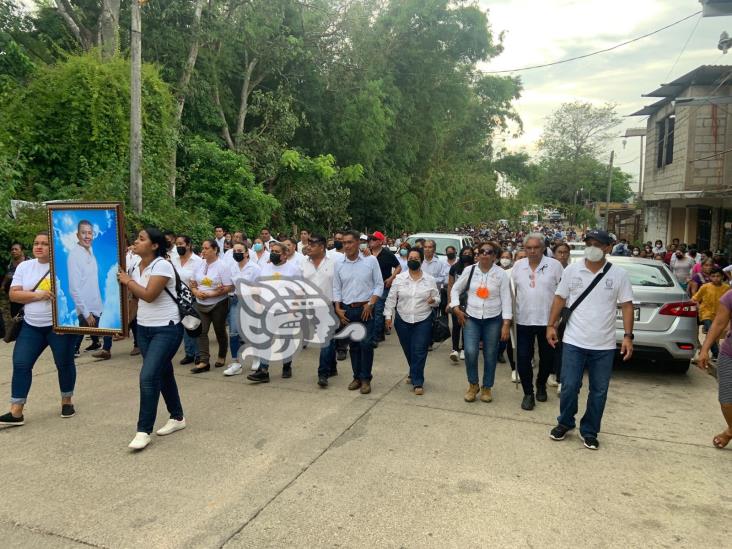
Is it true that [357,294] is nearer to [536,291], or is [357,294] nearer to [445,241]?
[536,291]

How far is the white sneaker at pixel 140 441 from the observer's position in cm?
442

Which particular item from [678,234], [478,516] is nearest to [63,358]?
[478,516]

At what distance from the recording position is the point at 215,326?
7324mm

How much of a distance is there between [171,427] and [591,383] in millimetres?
3596

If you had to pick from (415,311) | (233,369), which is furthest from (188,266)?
(415,311)

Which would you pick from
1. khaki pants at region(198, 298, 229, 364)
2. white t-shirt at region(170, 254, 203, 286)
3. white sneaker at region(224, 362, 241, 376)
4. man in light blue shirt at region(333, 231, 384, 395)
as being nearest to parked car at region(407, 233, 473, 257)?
khaki pants at region(198, 298, 229, 364)

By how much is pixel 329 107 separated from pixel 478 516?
1920 cm

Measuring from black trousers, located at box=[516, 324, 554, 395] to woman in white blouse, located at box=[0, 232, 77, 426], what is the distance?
438cm

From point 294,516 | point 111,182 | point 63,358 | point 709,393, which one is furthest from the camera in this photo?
point 111,182

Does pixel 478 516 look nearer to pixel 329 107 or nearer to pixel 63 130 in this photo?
pixel 63 130

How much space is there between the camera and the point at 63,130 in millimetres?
11633

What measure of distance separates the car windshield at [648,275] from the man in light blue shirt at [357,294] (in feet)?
11.2

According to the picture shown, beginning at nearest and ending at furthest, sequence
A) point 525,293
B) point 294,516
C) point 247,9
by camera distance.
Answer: point 294,516
point 525,293
point 247,9

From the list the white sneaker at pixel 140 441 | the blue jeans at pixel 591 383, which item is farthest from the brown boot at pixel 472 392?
the white sneaker at pixel 140 441
